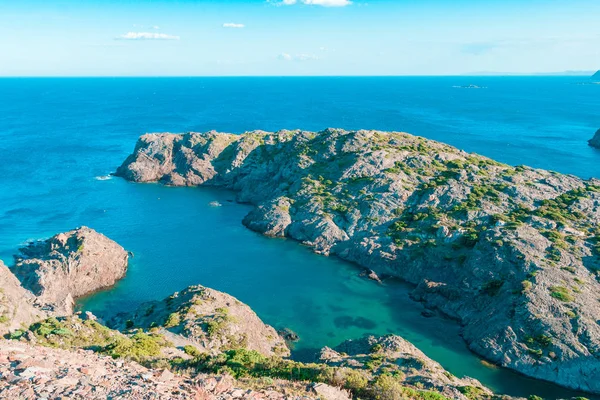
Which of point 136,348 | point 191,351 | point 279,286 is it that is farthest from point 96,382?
point 279,286

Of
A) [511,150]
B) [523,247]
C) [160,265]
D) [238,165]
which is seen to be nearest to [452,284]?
[523,247]

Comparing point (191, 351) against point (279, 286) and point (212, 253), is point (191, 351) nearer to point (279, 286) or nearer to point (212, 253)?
point (279, 286)

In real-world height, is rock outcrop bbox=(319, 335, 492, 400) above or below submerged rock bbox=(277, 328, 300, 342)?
above

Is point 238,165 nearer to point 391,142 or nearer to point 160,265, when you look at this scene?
point 391,142

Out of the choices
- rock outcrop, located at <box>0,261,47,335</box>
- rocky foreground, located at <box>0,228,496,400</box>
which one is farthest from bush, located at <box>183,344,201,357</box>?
rock outcrop, located at <box>0,261,47,335</box>

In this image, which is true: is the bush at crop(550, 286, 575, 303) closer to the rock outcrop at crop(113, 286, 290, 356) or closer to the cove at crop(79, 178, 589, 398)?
the cove at crop(79, 178, 589, 398)

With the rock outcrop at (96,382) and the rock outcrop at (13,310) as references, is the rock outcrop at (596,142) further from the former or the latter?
the rock outcrop at (13,310)

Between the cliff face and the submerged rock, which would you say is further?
the submerged rock
